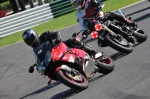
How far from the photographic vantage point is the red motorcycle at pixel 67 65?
7082mm

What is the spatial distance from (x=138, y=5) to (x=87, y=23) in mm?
8790

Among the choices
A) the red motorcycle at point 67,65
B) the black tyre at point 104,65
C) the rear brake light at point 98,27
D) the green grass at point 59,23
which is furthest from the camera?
the green grass at point 59,23

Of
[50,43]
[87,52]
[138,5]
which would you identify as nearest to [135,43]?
[87,52]

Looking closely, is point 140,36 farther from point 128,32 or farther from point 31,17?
point 31,17

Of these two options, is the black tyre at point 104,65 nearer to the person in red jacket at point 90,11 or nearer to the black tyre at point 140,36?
the person in red jacket at point 90,11

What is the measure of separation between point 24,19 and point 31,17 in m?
0.40

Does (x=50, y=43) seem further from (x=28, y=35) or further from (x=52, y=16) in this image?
(x=52, y=16)

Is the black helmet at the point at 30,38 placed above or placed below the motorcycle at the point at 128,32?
above

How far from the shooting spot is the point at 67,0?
21.3 meters

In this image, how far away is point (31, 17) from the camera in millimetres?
19891

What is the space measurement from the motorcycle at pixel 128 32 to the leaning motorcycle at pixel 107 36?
168 millimetres

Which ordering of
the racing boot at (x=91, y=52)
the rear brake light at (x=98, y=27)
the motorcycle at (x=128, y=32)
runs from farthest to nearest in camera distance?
1. the motorcycle at (x=128, y=32)
2. the rear brake light at (x=98, y=27)
3. the racing boot at (x=91, y=52)

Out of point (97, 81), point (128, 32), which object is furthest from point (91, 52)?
point (128, 32)

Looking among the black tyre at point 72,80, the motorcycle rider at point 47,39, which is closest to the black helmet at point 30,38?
the motorcycle rider at point 47,39
